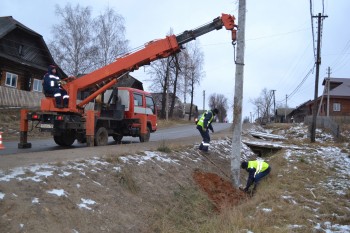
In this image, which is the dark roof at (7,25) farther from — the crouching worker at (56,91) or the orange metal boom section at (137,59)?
the crouching worker at (56,91)

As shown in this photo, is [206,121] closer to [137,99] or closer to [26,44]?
[137,99]

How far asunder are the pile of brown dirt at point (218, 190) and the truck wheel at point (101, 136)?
12.7 ft

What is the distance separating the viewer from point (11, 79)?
105 ft

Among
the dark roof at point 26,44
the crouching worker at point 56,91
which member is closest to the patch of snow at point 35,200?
the crouching worker at point 56,91

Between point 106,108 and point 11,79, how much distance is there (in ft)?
65.8

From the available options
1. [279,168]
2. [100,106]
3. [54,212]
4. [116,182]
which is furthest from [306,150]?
[54,212]

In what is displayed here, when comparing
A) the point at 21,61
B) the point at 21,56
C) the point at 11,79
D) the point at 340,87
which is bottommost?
the point at 11,79

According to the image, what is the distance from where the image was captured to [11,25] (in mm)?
31594

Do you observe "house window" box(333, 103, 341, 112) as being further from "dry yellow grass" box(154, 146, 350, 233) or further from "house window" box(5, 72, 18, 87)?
"dry yellow grass" box(154, 146, 350, 233)

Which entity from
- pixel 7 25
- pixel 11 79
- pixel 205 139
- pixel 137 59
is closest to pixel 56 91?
pixel 137 59

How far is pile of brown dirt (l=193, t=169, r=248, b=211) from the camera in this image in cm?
1016

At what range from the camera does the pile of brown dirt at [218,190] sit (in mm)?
10164

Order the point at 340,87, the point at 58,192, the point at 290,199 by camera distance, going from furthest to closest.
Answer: the point at 340,87
the point at 290,199
the point at 58,192

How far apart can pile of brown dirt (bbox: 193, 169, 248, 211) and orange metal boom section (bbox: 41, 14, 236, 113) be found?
4.70 meters
